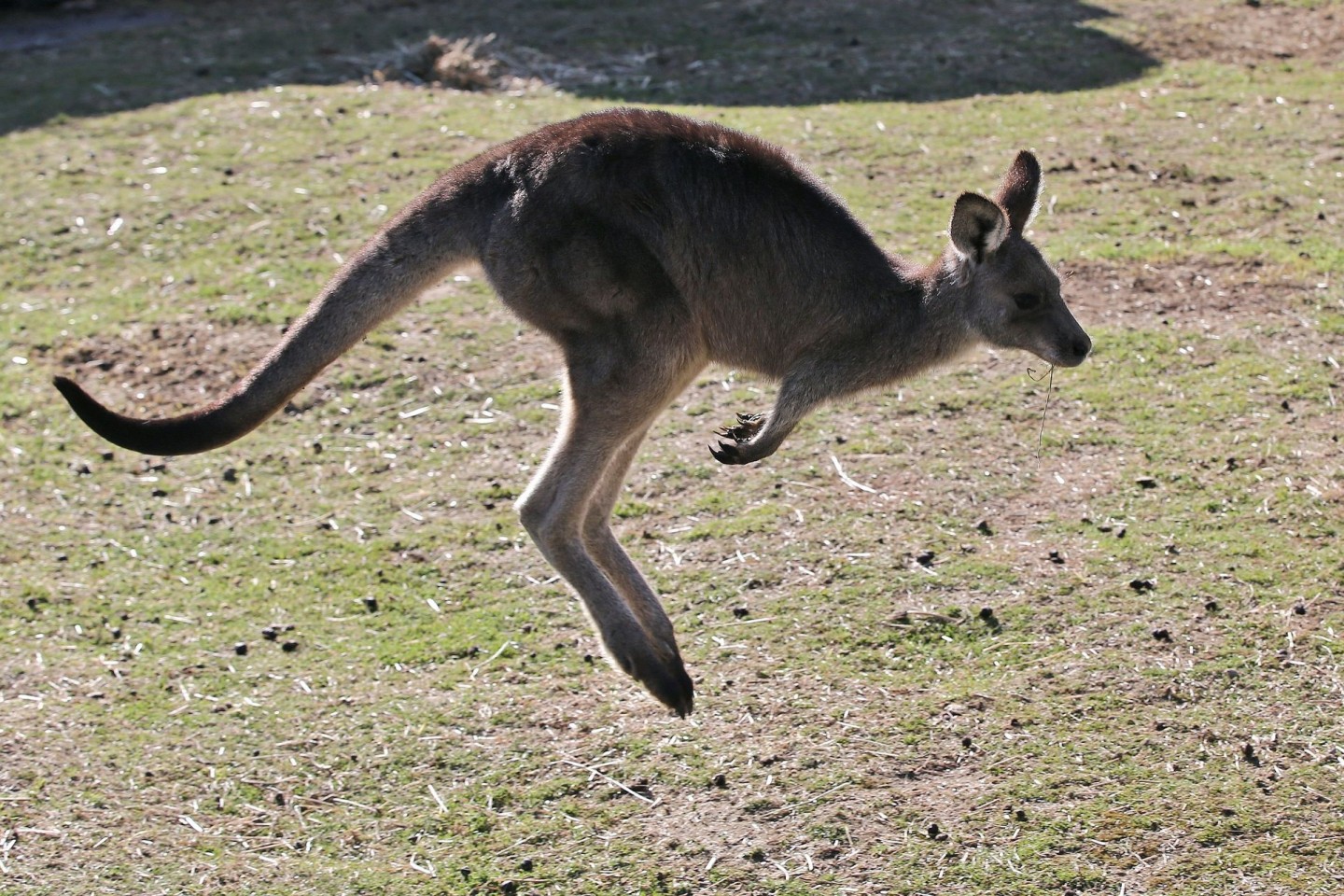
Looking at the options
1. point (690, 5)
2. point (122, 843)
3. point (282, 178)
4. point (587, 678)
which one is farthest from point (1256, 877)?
point (690, 5)

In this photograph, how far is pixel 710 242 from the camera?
14.9ft

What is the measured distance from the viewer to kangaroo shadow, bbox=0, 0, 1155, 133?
32.3 ft

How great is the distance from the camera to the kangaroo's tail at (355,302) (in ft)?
13.5

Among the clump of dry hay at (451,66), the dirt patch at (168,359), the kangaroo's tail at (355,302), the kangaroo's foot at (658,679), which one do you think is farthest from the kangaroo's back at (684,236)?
the clump of dry hay at (451,66)

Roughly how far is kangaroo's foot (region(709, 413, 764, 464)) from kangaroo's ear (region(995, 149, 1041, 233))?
38.6 inches

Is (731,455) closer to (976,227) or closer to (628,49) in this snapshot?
(976,227)

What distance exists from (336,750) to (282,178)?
481 centimetres

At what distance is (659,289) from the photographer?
4.43 m

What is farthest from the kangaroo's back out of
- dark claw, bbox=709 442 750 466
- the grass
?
the grass

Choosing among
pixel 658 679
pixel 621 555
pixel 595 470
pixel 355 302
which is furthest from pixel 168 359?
pixel 658 679

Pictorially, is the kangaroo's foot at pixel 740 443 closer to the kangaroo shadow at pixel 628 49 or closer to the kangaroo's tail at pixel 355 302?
the kangaroo's tail at pixel 355 302

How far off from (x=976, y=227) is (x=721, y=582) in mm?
1779

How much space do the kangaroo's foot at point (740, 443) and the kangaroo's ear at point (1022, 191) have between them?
3.22ft

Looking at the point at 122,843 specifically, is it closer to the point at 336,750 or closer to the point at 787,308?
the point at 336,750
